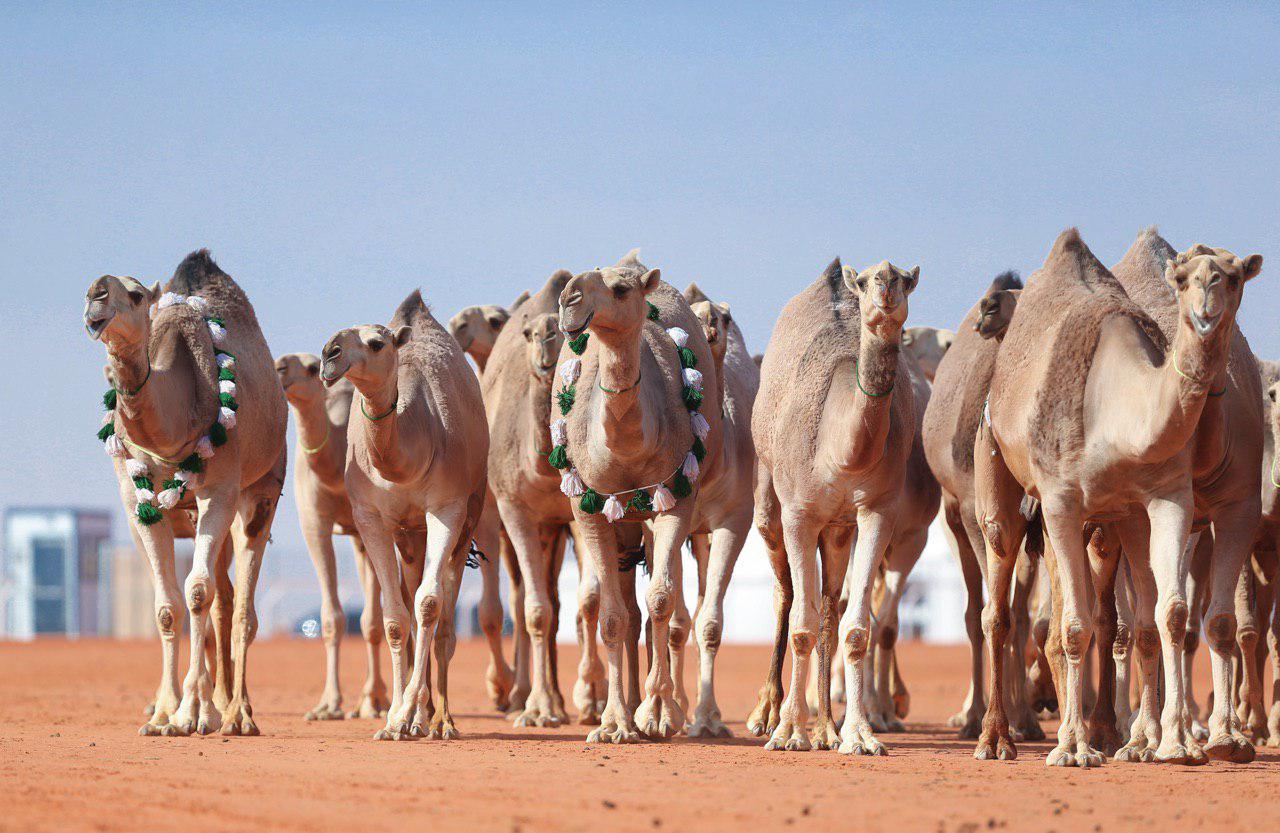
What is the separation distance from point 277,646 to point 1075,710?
3221 centimetres

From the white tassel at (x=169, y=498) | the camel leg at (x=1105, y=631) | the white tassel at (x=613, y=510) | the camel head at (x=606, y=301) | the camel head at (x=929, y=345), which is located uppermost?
the camel head at (x=929, y=345)

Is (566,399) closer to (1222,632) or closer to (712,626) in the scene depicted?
(712,626)

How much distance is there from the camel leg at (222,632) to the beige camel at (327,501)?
193cm

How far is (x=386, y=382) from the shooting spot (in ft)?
39.1

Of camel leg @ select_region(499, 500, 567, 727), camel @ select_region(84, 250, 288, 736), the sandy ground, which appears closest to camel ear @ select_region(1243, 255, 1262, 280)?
the sandy ground

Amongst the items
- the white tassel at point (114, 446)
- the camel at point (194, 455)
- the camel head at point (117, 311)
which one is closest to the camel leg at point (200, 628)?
the camel at point (194, 455)

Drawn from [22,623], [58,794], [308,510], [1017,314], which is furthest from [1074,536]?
[22,623]

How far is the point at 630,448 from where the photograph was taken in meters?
11.6

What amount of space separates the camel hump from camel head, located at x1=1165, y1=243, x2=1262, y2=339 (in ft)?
26.0

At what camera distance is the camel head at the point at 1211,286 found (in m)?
9.47

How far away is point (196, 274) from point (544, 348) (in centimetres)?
310

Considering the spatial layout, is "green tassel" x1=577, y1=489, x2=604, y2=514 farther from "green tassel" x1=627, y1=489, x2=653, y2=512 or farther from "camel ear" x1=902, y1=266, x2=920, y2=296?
"camel ear" x1=902, y1=266, x2=920, y2=296

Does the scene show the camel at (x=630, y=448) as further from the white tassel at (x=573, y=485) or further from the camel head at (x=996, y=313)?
the camel head at (x=996, y=313)

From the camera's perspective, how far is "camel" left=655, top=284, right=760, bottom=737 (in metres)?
12.8
